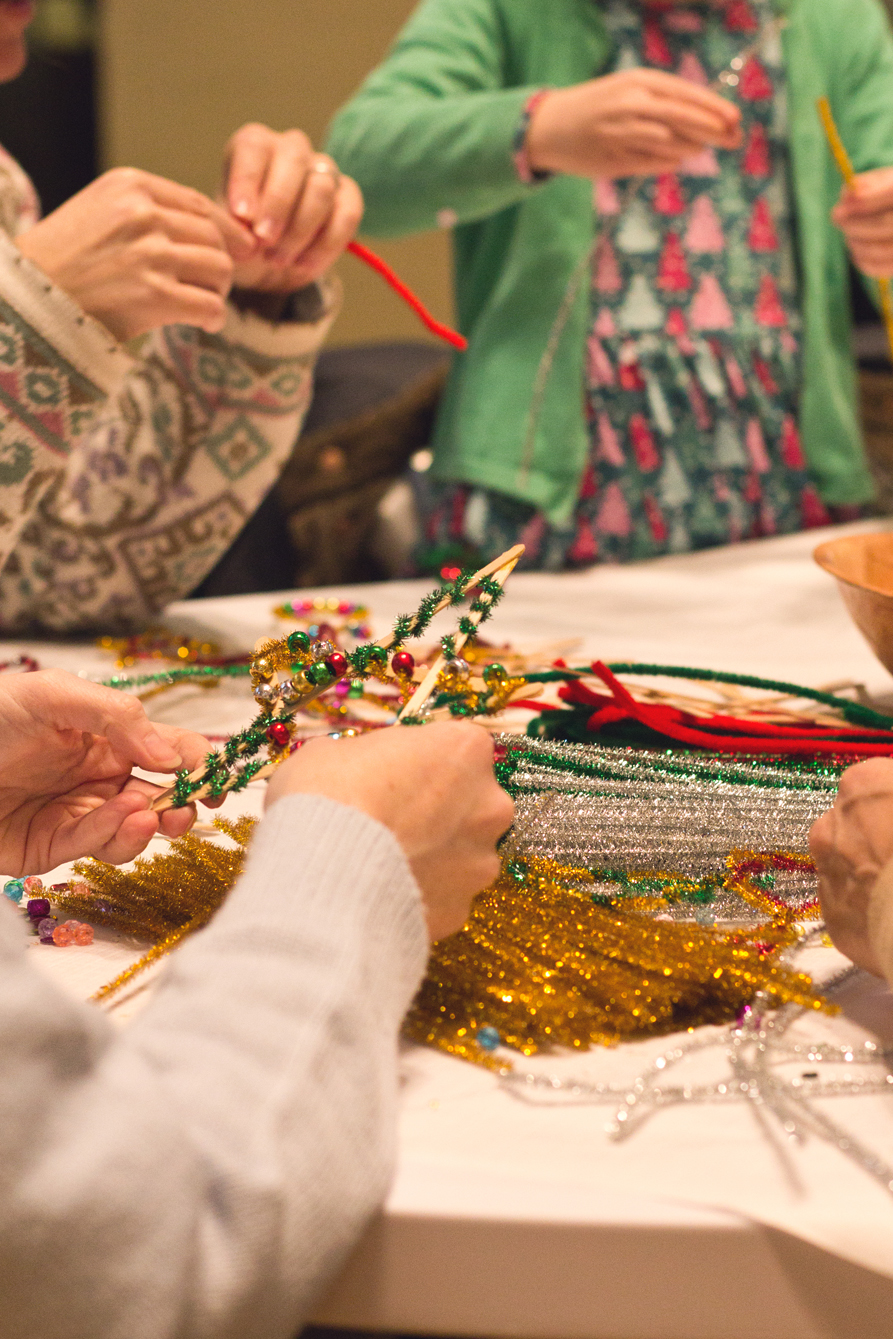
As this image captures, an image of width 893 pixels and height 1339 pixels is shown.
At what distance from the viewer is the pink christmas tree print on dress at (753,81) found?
140 centimetres

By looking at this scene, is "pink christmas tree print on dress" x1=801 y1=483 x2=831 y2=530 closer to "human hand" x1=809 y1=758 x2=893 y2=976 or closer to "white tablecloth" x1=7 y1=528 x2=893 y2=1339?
"human hand" x1=809 y1=758 x2=893 y2=976

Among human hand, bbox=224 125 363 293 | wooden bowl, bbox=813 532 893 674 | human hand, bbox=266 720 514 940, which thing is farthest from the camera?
human hand, bbox=224 125 363 293

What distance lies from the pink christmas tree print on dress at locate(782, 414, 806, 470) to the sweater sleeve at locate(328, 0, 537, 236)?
42cm

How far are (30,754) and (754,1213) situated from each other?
35 cm

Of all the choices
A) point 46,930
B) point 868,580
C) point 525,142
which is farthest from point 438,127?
point 46,930

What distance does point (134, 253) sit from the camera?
838mm

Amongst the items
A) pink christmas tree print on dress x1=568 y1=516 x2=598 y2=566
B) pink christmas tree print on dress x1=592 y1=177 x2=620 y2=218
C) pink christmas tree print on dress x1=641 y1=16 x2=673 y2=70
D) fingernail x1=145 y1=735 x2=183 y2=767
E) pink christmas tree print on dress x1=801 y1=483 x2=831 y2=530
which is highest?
pink christmas tree print on dress x1=641 y1=16 x2=673 y2=70

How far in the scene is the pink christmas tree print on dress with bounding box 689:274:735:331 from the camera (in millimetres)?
1419

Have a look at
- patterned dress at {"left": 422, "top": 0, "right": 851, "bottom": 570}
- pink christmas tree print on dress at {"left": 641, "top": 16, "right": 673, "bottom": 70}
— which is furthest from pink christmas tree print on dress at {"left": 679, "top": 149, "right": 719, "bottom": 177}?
pink christmas tree print on dress at {"left": 641, "top": 16, "right": 673, "bottom": 70}

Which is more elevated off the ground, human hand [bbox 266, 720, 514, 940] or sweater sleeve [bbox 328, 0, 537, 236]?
sweater sleeve [bbox 328, 0, 537, 236]

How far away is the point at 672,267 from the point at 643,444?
0.66 ft

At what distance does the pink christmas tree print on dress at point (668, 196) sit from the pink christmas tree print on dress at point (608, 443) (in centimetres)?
24

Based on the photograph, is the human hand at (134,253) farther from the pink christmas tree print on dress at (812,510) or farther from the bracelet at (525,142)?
the pink christmas tree print on dress at (812,510)

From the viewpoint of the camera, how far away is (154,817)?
0.56m
